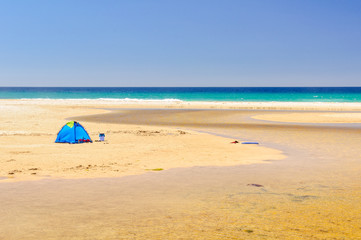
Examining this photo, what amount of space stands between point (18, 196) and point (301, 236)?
20.5 ft

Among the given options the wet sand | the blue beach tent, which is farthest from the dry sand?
the wet sand

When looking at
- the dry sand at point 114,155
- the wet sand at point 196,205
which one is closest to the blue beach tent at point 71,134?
the dry sand at point 114,155

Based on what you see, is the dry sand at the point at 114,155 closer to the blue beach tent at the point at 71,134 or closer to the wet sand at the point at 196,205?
the blue beach tent at the point at 71,134

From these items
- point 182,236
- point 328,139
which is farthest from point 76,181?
point 328,139

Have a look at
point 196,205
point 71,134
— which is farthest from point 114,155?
point 196,205

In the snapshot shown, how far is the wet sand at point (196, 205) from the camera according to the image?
7.11m

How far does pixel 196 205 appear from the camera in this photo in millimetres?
8789

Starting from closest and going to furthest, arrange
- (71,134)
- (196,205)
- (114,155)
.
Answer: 1. (196,205)
2. (114,155)
3. (71,134)

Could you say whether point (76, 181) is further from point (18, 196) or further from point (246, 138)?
point (246, 138)

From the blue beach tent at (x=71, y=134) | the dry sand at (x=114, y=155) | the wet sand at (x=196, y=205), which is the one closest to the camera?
the wet sand at (x=196, y=205)

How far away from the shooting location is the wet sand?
7.11 meters

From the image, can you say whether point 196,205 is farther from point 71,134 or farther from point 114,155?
point 71,134

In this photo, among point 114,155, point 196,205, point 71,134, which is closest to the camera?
point 196,205

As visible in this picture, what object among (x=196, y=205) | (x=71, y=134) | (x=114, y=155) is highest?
(x=71, y=134)
